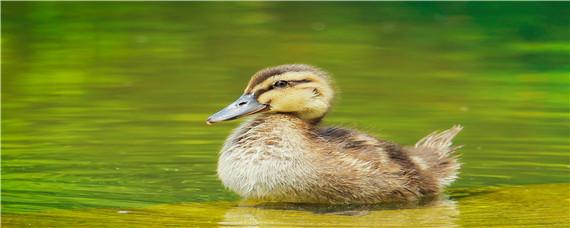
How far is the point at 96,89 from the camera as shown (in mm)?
15430

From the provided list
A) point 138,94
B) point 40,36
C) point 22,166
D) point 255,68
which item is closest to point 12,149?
point 22,166

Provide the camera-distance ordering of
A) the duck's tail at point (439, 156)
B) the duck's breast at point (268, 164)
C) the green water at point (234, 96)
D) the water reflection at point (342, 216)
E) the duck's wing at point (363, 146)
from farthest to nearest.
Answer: the duck's tail at point (439, 156)
the duck's wing at point (363, 146)
the green water at point (234, 96)
the duck's breast at point (268, 164)
the water reflection at point (342, 216)

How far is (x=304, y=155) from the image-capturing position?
990 cm

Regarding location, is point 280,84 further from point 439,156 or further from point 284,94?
point 439,156

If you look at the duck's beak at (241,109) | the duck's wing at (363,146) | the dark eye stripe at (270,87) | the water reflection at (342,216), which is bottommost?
the water reflection at (342,216)

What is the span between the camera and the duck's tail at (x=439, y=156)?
35.1 ft

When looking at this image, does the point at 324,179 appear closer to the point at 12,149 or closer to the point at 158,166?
the point at 158,166

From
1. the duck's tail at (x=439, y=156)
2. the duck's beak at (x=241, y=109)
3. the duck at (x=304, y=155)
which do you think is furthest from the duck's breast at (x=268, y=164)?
the duck's tail at (x=439, y=156)

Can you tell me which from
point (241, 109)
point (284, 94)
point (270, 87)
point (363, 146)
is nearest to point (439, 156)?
point (363, 146)

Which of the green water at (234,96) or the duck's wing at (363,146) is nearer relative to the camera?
the green water at (234,96)

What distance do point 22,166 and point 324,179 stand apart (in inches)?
103

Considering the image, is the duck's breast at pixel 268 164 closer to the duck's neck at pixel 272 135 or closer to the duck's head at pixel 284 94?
the duck's neck at pixel 272 135

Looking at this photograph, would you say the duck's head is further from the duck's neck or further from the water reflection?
the water reflection

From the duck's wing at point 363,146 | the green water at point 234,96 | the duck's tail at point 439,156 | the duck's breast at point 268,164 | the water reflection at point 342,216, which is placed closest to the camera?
the water reflection at point 342,216
